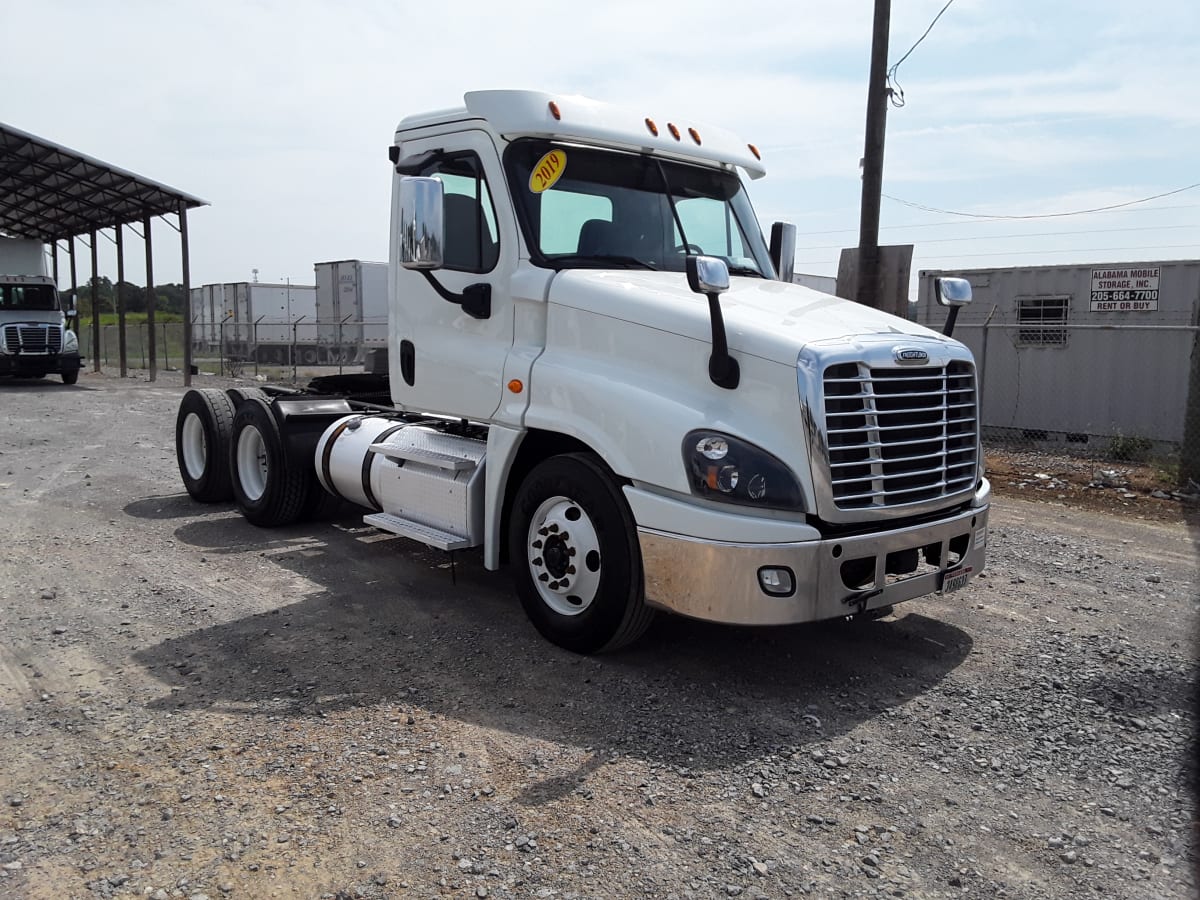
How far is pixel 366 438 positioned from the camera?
7.31 m

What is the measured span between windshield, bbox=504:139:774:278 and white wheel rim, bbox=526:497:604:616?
1.43m

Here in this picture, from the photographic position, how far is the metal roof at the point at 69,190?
24.5 metres

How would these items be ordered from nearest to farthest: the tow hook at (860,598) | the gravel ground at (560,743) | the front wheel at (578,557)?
the gravel ground at (560,743), the tow hook at (860,598), the front wheel at (578,557)

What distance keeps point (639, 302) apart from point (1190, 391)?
867cm

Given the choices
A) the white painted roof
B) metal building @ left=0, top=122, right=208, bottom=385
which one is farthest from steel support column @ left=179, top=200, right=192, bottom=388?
the white painted roof

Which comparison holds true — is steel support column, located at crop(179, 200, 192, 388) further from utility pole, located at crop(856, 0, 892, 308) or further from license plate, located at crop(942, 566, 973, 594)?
license plate, located at crop(942, 566, 973, 594)

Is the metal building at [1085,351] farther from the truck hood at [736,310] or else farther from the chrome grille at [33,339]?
the chrome grille at [33,339]

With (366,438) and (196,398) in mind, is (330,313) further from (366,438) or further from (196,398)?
(366,438)

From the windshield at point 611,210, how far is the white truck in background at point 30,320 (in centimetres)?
2530

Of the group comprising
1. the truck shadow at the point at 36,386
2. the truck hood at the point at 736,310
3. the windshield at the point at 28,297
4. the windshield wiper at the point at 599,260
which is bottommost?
the truck shadow at the point at 36,386

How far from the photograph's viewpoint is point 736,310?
16.1 feet

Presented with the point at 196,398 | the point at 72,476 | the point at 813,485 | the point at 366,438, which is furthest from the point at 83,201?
the point at 813,485

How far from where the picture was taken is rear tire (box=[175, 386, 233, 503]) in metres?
9.12

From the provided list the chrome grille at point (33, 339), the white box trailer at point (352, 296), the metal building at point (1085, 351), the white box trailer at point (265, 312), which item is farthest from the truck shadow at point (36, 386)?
the metal building at point (1085, 351)
